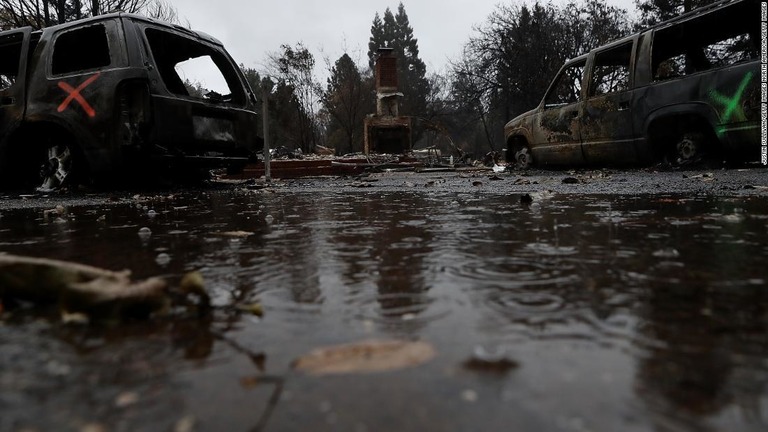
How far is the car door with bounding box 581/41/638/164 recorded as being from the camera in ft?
22.0

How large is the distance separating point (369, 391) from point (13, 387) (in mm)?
481

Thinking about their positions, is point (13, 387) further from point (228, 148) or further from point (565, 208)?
point (228, 148)

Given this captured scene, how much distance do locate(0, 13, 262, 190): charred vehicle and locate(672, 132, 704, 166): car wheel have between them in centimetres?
527

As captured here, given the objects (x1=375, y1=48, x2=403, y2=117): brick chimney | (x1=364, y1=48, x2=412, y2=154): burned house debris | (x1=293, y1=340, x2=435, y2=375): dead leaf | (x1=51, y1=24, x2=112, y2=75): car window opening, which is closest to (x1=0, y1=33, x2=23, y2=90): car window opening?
(x1=51, y1=24, x2=112, y2=75): car window opening

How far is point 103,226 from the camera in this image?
2.77 metres

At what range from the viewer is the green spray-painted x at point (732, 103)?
5.45m

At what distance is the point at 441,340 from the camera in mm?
860

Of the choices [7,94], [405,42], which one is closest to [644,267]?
[7,94]

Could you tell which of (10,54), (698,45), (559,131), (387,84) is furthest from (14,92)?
(387,84)

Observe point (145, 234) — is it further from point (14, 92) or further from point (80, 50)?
point (80, 50)

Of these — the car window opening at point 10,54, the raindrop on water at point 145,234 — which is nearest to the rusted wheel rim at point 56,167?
the car window opening at point 10,54

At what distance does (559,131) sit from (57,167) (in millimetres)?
6426

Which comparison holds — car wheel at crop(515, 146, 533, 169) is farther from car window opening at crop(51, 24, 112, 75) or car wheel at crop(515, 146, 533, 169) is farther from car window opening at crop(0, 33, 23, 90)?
car window opening at crop(0, 33, 23, 90)

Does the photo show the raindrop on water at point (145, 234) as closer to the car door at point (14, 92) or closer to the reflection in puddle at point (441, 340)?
the reflection in puddle at point (441, 340)
